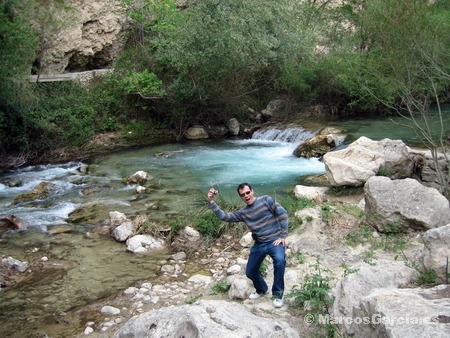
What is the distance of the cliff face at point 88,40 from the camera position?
1984 cm

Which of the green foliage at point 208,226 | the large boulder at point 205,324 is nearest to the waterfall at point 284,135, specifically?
the green foliage at point 208,226

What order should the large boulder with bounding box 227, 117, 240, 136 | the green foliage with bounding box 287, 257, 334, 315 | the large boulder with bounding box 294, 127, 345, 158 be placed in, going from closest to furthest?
the green foliage with bounding box 287, 257, 334, 315
the large boulder with bounding box 294, 127, 345, 158
the large boulder with bounding box 227, 117, 240, 136

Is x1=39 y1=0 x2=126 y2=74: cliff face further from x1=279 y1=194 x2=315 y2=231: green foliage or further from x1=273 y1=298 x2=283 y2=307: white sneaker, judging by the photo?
x1=273 y1=298 x2=283 y2=307: white sneaker

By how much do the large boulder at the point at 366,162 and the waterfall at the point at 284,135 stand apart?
639 cm

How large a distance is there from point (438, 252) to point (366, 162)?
18.8 feet

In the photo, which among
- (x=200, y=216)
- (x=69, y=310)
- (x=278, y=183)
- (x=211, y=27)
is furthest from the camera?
(x=211, y=27)

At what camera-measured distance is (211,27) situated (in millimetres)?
16000

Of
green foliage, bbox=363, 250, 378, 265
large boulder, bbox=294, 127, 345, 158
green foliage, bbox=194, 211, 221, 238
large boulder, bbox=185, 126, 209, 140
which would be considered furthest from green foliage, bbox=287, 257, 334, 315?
large boulder, bbox=185, 126, 209, 140

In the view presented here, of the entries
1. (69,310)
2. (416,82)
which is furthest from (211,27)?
(69,310)

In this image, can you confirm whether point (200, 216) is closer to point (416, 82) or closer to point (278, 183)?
point (278, 183)

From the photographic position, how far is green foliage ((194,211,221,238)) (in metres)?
8.60

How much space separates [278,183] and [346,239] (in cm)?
506

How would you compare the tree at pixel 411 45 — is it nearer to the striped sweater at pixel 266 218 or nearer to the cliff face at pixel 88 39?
the striped sweater at pixel 266 218

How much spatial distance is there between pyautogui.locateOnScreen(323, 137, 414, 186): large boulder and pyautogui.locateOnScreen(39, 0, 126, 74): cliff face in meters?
14.1
